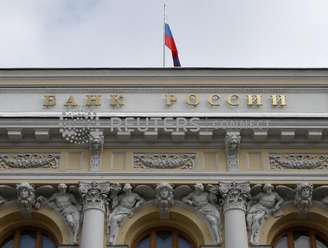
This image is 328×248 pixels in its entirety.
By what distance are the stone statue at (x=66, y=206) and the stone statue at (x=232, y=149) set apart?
4554 millimetres

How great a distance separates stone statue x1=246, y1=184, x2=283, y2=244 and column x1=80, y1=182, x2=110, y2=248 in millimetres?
4115

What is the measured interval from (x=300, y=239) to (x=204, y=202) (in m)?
3.01

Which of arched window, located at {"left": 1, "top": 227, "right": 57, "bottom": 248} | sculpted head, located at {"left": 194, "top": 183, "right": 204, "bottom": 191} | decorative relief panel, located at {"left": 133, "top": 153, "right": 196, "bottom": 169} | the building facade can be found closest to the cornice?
the building facade

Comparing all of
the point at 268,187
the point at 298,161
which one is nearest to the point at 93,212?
the point at 268,187

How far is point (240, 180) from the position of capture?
78.9 feet

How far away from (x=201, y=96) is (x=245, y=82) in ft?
4.86

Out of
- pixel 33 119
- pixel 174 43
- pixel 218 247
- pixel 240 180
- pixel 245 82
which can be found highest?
pixel 174 43

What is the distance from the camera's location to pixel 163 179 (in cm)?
2409

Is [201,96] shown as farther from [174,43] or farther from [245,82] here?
[174,43]

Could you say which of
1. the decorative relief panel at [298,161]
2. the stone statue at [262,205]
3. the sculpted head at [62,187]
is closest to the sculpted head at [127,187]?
the sculpted head at [62,187]

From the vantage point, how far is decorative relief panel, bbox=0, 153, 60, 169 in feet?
79.9

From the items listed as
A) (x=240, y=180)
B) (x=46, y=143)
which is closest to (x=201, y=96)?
(x=240, y=180)

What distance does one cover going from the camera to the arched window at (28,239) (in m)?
24.0

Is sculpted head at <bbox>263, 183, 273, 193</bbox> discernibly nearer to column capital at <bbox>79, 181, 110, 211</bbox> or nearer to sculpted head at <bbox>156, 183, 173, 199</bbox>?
sculpted head at <bbox>156, 183, 173, 199</bbox>
